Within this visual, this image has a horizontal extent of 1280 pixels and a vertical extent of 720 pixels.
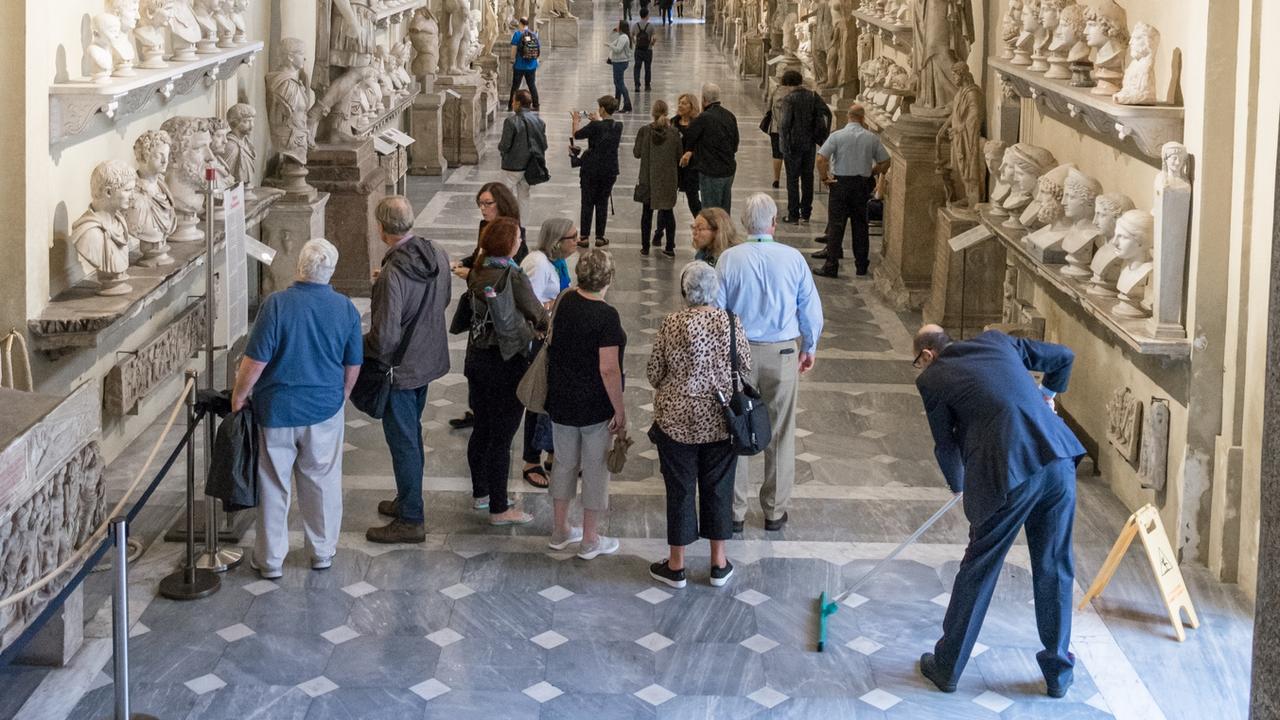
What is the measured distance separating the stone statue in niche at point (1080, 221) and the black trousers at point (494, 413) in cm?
348

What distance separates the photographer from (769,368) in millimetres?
8281

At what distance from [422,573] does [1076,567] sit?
3361mm

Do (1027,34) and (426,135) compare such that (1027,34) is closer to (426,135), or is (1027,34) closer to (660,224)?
(660,224)

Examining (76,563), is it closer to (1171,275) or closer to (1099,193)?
(1171,275)

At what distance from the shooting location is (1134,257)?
28.3ft

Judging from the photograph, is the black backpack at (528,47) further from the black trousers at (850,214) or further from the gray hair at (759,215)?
the gray hair at (759,215)

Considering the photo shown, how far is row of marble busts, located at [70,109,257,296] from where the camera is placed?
846 centimetres

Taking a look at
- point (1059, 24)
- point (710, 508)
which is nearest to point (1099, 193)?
point (1059, 24)

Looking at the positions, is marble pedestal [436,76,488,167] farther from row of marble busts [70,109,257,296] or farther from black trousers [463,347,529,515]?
black trousers [463,347,529,515]

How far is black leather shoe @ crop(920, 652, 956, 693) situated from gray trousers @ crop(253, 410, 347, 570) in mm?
2915

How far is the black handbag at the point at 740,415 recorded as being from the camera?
289 inches

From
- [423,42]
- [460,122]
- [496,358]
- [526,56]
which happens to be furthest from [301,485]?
[526,56]

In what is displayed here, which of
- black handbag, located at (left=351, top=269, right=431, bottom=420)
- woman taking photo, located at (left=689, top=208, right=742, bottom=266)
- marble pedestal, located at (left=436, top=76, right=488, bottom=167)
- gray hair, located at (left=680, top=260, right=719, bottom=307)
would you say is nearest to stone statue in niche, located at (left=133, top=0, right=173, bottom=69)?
black handbag, located at (left=351, top=269, right=431, bottom=420)

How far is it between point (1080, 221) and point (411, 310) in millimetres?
4236
